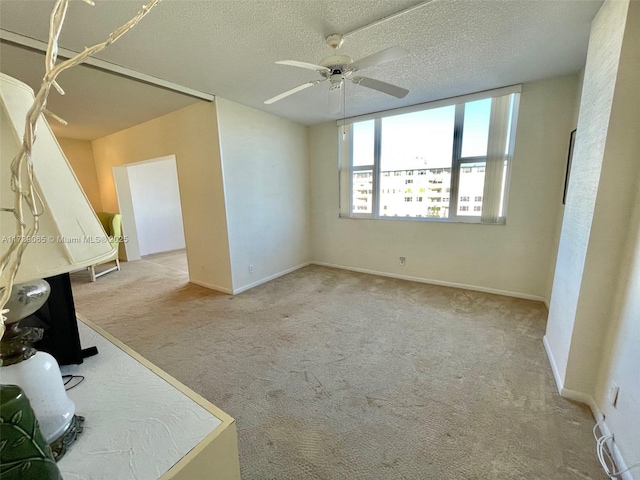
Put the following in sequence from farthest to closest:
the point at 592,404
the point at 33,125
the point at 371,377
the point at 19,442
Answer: the point at 371,377
the point at 592,404
the point at 19,442
the point at 33,125

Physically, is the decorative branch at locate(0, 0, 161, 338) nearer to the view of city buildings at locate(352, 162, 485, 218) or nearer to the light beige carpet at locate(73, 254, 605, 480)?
the light beige carpet at locate(73, 254, 605, 480)

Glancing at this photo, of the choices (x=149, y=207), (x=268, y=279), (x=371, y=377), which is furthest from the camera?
(x=149, y=207)

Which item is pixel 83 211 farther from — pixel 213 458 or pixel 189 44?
pixel 189 44

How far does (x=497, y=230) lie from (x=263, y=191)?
9.99 ft

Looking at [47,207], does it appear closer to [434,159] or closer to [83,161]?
[434,159]

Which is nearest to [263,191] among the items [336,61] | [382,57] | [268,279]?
[268,279]

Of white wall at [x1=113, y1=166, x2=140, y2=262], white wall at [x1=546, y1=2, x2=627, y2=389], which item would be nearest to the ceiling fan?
white wall at [x1=546, y1=2, x2=627, y2=389]

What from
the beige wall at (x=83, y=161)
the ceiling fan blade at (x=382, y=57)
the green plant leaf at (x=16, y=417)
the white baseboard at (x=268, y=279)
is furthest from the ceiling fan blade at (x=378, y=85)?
the beige wall at (x=83, y=161)

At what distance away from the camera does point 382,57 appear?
5.60ft

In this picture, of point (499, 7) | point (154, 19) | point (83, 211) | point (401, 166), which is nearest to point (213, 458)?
point (83, 211)

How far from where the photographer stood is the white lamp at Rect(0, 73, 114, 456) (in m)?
0.42

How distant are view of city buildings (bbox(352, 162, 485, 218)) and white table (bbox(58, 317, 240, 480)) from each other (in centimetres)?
353

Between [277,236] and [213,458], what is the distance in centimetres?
351

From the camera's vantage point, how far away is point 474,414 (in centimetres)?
163
